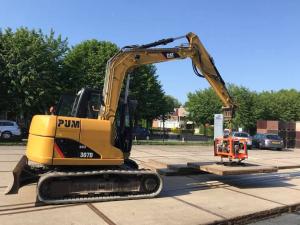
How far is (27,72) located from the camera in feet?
98.8

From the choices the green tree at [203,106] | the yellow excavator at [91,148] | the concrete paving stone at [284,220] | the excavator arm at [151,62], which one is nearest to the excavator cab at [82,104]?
the yellow excavator at [91,148]

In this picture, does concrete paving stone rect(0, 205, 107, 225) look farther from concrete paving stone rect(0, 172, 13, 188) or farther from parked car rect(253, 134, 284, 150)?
parked car rect(253, 134, 284, 150)

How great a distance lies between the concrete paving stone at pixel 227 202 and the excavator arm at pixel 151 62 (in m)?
2.95

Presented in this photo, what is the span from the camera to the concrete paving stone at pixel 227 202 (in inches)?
341

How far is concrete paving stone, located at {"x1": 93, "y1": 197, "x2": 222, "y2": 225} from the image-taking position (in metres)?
7.62

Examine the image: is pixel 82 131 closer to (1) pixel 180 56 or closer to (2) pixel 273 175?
(1) pixel 180 56

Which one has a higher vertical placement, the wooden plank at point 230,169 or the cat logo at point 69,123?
the cat logo at point 69,123

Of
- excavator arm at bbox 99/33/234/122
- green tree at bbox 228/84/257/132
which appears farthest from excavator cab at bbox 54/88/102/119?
green tree at bbox 228/84/257/132

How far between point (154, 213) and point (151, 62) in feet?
14.7

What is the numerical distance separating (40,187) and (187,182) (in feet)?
17.4

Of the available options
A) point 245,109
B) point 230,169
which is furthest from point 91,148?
point 245,109

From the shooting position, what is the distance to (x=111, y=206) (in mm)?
8609

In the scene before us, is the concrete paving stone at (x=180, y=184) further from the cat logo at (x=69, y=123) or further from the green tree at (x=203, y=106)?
the green tree at (x=203, y=106)

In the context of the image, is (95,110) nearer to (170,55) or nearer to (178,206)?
(170,55)
